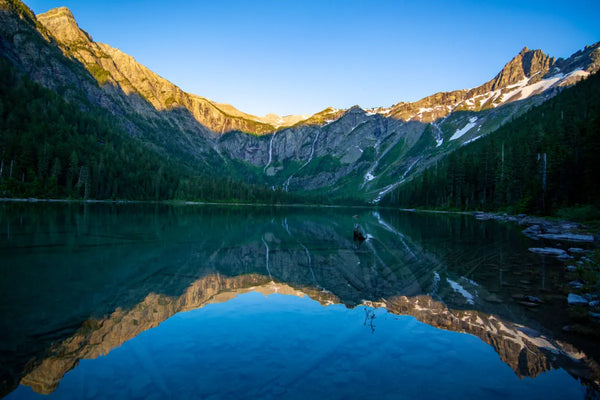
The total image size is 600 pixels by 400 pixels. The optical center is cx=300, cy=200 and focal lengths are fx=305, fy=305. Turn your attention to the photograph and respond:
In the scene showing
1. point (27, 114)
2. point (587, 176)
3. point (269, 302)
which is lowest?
point (269, 302)

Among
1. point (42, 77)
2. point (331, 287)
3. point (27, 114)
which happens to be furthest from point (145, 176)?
point (331, 287)

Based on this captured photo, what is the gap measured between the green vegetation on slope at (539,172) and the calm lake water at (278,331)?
4234 centimetres

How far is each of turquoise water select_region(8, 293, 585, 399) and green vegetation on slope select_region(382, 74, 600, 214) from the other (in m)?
51.4

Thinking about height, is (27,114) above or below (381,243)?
above

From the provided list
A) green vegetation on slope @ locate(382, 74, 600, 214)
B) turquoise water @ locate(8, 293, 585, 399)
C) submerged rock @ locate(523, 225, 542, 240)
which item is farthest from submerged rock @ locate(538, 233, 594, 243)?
turquoise water @ locate(8, 293, 585, 399)

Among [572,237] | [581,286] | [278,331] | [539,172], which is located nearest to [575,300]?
[581,286]

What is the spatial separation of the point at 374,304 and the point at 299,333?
14.4 feet

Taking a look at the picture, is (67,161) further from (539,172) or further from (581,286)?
(539,172)

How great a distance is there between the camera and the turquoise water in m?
6.66

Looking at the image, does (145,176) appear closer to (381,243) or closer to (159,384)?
(381,243)

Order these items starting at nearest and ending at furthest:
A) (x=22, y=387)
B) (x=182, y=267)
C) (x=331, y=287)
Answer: (x=22, y=387) → (x=331, y=287) → (x=182, y=267)

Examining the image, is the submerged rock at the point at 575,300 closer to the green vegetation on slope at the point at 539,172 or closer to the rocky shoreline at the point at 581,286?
the rocky shoreline at the point at 581,286

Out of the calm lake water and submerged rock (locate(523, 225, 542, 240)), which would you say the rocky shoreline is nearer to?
the calm lake water

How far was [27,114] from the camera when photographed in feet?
395
